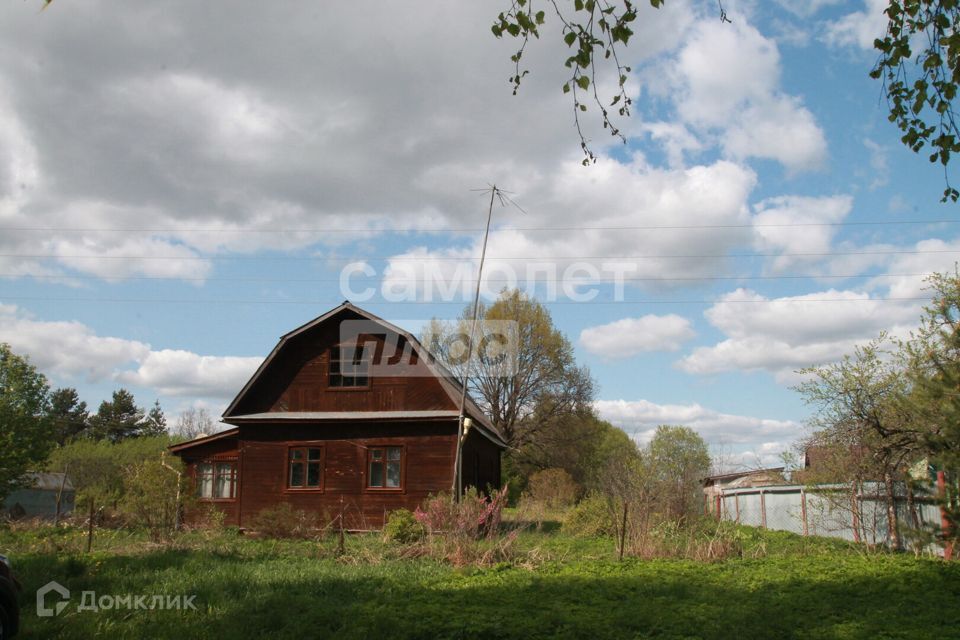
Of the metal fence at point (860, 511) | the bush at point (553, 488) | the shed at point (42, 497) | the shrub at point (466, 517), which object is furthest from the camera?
the shed at point (42, 497)

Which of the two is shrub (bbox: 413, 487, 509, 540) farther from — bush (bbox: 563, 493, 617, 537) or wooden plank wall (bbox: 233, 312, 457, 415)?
wooden plank wall (bbox: 233, 312, 457, 415)

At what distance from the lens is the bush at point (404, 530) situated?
17781 mm

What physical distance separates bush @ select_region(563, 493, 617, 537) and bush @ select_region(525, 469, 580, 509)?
11.2 metres

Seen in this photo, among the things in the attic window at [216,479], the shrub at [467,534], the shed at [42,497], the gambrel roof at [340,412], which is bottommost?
the shed at [42,497]

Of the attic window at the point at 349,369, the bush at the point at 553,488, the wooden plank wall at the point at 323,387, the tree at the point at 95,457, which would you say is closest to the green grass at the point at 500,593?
the wooden plank wall at the point at 323,387

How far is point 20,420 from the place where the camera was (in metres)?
25.6

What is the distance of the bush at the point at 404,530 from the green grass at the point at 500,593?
2.42m

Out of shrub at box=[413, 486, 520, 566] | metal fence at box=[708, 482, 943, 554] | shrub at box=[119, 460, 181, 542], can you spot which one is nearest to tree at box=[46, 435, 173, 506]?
shrub at box=[119, 460, 181, 542]

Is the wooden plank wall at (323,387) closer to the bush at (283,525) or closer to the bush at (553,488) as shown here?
the bush at (283,525)

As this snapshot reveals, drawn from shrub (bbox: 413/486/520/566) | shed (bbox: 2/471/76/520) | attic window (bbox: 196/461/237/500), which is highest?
attic window (bbox: 196/461/237/500)

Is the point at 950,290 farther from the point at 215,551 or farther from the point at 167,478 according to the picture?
the point at 167,478

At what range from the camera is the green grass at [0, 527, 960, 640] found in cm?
795

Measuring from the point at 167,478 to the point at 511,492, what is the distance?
2589 cm

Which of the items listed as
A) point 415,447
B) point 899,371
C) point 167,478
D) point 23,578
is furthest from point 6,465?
point 899,371
